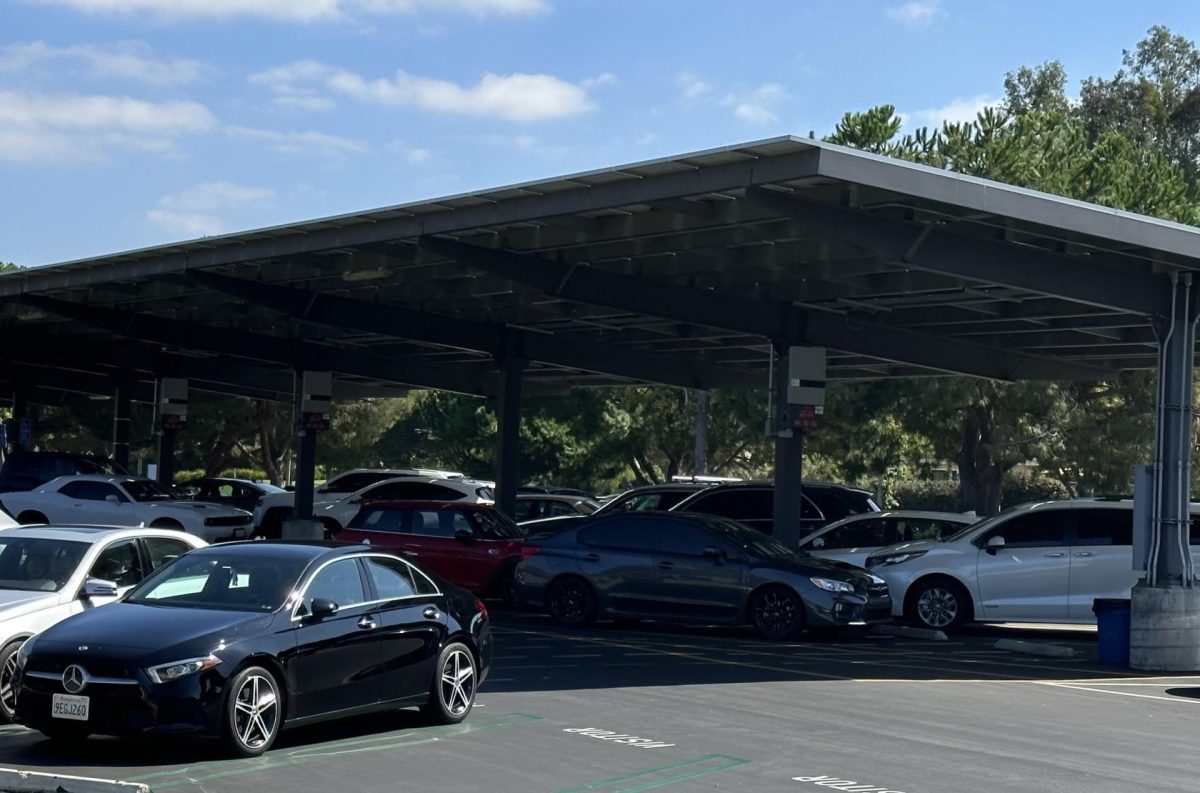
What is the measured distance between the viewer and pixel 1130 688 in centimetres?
1571

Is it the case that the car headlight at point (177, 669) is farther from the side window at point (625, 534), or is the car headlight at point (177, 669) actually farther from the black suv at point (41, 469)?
the black suv at point (41, 469)

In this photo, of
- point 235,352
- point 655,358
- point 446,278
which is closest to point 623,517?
point 446,278

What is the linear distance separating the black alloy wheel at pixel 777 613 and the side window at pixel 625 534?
60.9 inches

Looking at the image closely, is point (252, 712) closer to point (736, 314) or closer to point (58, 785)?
point (58, 785)

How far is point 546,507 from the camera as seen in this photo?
31609 millimetres

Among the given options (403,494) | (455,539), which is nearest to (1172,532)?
(455,539)

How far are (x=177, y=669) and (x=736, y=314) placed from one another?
52.2 ft

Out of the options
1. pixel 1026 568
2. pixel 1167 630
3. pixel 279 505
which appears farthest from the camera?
pixel 279 505

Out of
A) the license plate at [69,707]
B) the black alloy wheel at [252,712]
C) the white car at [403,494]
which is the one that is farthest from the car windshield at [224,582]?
the white car at [403,494]

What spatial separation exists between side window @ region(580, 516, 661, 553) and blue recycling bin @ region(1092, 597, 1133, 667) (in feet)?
18.0

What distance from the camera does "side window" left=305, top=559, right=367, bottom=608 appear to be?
1095cm

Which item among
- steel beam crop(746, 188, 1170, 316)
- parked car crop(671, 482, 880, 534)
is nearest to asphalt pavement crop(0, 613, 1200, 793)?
steel beam crop(746, 188, 1170, 316)

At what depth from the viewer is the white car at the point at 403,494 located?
30422mm

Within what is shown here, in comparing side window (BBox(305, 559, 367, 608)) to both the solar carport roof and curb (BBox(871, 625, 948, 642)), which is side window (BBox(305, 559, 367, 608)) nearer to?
the solar carport roof
